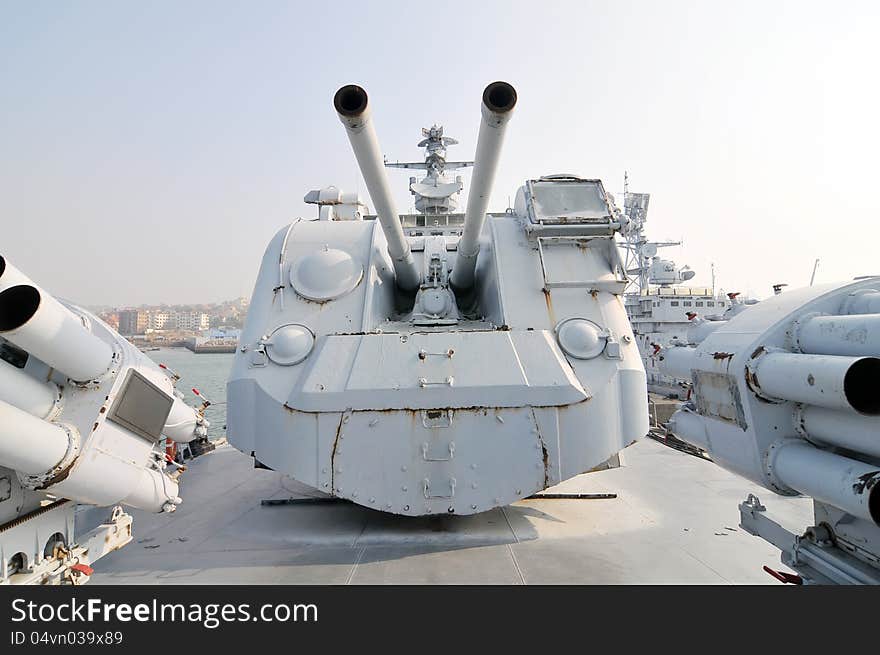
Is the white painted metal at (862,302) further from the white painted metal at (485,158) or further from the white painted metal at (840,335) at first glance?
the white painted metal at (485,158)

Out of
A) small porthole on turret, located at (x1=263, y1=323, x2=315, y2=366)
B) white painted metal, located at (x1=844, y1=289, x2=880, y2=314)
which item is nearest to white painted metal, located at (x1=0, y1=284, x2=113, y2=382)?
small porthole on turret, located at (x1=263, y1=323, x2=315, y2=366)

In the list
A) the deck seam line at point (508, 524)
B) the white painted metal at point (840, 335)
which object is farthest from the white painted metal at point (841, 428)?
the deck seam line at point (508, 524)

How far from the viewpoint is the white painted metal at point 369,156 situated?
11.0 feet

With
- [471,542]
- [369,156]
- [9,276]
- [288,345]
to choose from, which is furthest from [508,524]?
[9,276]

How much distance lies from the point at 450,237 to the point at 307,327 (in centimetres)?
284

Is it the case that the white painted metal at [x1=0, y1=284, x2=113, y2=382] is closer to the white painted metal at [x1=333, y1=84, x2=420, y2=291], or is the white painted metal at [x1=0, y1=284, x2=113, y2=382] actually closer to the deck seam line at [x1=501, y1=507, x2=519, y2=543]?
the white painted metal at [x1=333, y1=84, x2=420, y2=291]

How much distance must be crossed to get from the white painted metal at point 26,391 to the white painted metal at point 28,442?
0.48 feet

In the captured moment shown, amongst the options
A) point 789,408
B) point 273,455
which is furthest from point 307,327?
point 789,408

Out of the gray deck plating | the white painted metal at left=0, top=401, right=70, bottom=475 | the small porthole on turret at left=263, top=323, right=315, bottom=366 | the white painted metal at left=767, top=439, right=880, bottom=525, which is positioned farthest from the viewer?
the small porthole on turret at left=263, top=323, right=315, bottom=366

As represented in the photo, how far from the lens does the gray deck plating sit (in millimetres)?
3955

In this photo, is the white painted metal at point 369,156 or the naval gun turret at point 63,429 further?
the white painted metal at point 369,156
